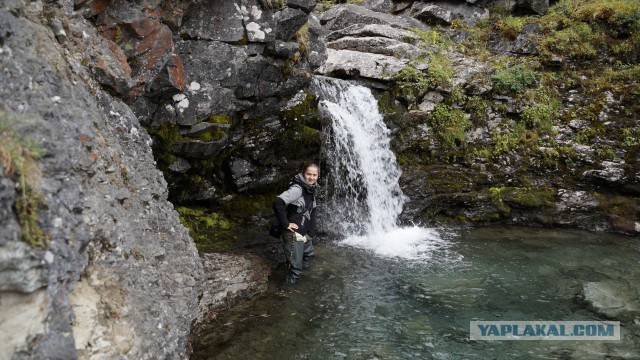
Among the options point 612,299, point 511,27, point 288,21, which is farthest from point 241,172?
point 511,27

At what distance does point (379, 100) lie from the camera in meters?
12.2

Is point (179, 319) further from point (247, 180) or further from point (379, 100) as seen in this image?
point (379, 100)

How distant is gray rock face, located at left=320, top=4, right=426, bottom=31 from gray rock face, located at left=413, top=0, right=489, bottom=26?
0.67 metres

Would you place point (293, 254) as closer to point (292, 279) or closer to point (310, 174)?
point (292, 279)

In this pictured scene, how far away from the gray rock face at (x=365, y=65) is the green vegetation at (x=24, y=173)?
409 inches

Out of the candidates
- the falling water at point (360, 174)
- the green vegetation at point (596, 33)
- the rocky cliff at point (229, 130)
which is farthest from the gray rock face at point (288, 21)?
the green vegetation at point (596, 33)

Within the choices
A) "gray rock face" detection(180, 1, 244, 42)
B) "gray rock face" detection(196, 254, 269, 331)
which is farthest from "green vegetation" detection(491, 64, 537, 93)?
"gray rock face" detection(196, 254, 269, 331)

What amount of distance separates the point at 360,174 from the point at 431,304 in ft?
15.9

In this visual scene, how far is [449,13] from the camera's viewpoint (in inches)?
671

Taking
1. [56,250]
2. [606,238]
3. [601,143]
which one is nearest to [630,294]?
[606,238]

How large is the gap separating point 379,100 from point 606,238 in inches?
279

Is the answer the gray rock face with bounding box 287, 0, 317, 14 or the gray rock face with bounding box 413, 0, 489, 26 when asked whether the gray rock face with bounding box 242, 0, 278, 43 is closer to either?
the gray rock face with bounding box 287, 0, 317, 14

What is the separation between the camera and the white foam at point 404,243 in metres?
9.25

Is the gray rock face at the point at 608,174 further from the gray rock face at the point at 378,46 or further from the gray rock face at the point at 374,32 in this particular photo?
the gray rock face at the point at 374,32
